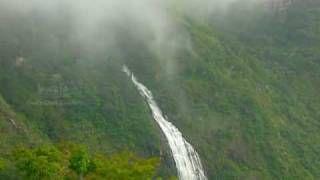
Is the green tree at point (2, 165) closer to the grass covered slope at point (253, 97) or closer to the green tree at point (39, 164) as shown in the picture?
the green tree at point (39, 164)

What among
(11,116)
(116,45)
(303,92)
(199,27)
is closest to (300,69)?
(303,92)

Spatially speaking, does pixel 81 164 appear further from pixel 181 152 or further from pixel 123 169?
pixel 181 152

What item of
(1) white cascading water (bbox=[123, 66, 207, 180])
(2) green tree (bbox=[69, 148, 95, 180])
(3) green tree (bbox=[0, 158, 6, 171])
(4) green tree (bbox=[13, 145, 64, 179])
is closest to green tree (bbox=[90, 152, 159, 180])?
(2) green tree (bbox=[69, 148, 95, 180])

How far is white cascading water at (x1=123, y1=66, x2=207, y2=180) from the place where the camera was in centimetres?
14612

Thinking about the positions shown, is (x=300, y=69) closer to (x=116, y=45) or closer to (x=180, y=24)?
(x=180, y=24)

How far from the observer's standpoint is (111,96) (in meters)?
154

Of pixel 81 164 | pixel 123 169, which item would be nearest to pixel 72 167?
pixel 81 164

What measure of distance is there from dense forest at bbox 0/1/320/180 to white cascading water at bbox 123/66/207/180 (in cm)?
156

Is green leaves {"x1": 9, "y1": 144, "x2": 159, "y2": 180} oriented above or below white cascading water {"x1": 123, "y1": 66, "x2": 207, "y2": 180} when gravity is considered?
below

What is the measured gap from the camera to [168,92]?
527 feet

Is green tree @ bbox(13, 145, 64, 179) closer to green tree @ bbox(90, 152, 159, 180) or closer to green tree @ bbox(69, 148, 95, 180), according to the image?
green tree @ bbox(69, 148, 95, 180)

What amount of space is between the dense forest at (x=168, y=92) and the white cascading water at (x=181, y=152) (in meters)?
1.56

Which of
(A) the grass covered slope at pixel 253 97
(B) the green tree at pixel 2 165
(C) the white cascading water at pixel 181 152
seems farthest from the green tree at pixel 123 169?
(A) the grass covered slope at pixel 253 97

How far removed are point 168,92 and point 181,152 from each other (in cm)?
1565
